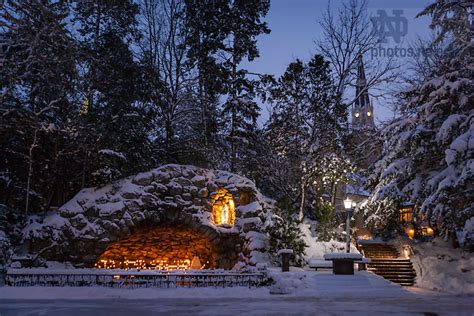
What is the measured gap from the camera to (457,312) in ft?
29.8

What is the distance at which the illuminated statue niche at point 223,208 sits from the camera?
766 inches

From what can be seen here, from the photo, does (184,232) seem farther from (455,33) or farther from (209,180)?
(455,33)

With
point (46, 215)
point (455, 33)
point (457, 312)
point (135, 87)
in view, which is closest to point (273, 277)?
point (457, 312)

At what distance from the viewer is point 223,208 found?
19.6 metres

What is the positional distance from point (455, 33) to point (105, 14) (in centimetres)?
1661

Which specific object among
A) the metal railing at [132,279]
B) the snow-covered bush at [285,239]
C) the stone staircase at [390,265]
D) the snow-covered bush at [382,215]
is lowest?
the stone staircase at [390,265]

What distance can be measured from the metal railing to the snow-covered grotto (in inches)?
123

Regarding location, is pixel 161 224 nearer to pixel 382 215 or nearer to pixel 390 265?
pixel 382 215

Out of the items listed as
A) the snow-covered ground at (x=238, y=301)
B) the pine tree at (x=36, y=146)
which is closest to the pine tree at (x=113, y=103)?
the pine tree at (x=36, y=146)

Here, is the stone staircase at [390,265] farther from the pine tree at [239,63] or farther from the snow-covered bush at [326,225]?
the pine tree at [239,63]

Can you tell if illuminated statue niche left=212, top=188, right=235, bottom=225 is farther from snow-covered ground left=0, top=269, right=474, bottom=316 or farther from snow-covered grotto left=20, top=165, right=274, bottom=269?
snow-covered ground left=0, top=269, right=474, bottom=316

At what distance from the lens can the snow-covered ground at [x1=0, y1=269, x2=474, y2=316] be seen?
350 inches

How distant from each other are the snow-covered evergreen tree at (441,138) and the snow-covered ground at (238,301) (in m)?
4.99

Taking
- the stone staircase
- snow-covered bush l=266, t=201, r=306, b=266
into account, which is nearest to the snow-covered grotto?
snow-covered bush l=266, t=201, r=306, b=266
